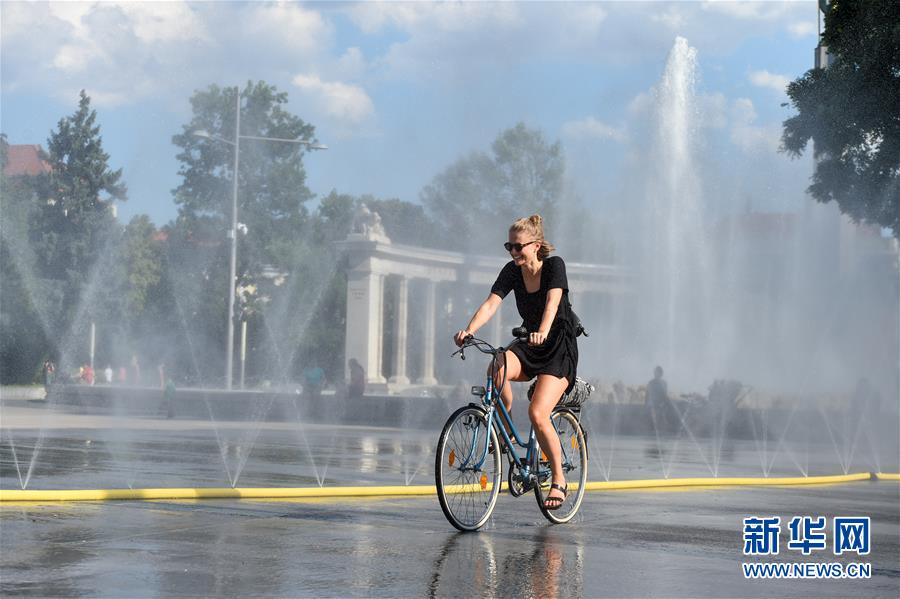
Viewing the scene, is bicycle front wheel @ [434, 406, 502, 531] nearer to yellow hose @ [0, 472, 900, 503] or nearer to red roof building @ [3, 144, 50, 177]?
yellow hose @ [0, 472, 900, 503]

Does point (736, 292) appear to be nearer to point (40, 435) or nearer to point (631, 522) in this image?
point (40, 435)

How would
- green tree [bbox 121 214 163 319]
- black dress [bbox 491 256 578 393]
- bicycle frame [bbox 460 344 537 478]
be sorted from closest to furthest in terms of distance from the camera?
bicycle frame [bbox 460 344 537 478]
black dress [bbox 491 256 578 393]
green tree [bbox 121 214 163 319]

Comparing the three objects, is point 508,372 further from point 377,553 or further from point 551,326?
point 377,553

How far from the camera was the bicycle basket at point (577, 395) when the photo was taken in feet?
26.7

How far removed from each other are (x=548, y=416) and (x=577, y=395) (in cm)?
59

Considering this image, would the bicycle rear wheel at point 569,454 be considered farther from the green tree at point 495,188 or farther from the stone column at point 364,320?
the green tree at point 495,188

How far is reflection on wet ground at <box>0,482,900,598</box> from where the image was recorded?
5652mm

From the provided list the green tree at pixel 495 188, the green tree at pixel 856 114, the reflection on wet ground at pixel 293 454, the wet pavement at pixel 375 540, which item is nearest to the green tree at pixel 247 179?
the green tree at pixel 495 188

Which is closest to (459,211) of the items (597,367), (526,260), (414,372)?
(414,372)

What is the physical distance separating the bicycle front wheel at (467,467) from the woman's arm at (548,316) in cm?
51

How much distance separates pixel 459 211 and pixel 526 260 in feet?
188

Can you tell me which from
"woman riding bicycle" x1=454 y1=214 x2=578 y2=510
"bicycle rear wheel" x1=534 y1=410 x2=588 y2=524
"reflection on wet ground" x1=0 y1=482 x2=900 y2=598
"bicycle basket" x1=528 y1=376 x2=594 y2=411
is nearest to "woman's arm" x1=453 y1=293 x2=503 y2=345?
"woman riding bicycle" x1=454 y1=214 x2=578 y2=510

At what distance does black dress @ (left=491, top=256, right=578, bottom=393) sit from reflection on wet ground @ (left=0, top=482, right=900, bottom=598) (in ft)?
3.10

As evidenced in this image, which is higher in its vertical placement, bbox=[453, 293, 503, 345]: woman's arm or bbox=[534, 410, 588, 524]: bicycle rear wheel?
bbox=[453, 293, 503, 345]: woman's arm
